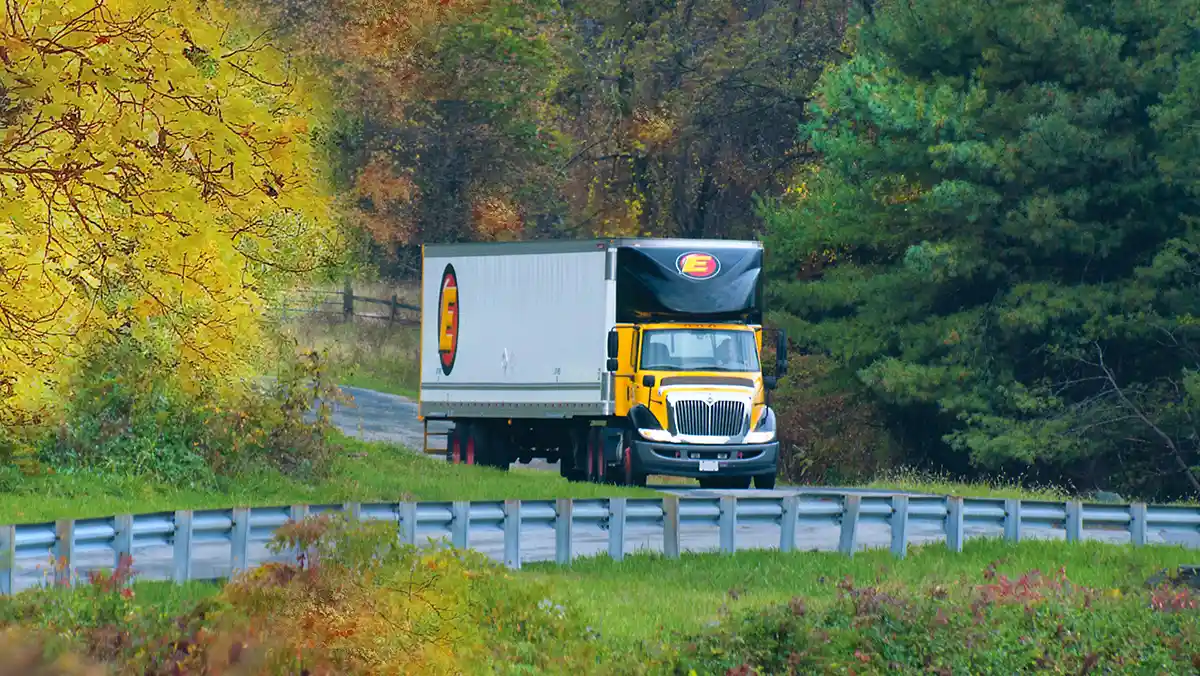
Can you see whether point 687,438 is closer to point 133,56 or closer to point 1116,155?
point 1116,155

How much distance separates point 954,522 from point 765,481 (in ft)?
32.8

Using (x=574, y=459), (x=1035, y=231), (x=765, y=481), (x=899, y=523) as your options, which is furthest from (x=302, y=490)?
(x=1035, y=231)

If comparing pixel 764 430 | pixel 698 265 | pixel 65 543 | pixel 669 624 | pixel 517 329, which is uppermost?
pixel 698 265

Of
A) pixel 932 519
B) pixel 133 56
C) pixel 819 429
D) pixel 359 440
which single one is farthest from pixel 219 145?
pixel 819 429

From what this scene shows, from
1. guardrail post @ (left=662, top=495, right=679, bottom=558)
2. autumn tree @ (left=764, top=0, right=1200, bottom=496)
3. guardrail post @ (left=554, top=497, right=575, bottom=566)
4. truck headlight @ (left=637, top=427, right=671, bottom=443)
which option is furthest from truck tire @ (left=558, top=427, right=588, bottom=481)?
guardrail post @ (left=554, top=497, right=575, bottom=566)

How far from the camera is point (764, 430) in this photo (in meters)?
33.1

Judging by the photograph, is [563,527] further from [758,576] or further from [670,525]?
[758,576]

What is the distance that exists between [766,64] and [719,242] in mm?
25235

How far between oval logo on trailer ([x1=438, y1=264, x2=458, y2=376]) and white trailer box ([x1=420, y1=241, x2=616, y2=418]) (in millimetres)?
17

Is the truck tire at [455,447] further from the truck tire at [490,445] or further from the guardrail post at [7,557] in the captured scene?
the guardrail post at [7,557]

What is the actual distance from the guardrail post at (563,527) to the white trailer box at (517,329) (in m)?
11.2

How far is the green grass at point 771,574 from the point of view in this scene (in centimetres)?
1759

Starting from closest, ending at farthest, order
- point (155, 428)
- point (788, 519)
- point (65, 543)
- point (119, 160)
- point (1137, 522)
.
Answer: point (119, 160), point (65, 543), point (788, 519), point (1137, 522), point (155, 428)

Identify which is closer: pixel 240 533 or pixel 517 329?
pixel 240 533
